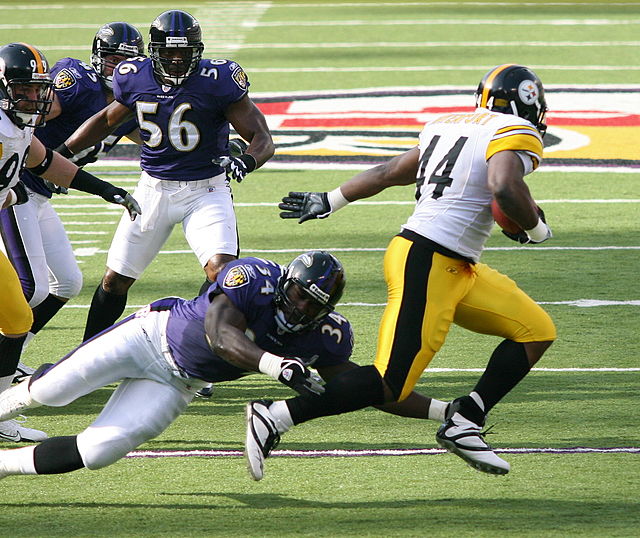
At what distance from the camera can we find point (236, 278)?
3941 millimetres

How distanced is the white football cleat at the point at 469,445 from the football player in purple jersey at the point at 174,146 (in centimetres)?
166

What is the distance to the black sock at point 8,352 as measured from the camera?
4.73 metres

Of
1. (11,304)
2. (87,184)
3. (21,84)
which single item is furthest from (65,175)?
(11,304)

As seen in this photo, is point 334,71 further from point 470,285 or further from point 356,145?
point 470,285

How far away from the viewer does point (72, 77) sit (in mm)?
5945

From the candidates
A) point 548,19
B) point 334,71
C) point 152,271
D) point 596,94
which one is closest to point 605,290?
point 152,271

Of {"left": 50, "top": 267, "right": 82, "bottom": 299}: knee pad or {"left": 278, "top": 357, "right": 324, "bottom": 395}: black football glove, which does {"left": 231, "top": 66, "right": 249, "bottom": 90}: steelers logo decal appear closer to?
{"left": 50, "top": 267, "right": 82, "bottom": 299}: knee pad

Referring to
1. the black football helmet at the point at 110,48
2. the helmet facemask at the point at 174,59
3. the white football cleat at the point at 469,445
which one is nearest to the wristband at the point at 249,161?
the helmet facemask at the point at 174,59

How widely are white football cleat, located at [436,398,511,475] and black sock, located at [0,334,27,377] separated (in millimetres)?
1692

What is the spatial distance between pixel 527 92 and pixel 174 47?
74.6 inches

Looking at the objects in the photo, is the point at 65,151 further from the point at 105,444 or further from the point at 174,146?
the point at 105,444

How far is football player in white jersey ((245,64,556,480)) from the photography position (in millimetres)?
4086

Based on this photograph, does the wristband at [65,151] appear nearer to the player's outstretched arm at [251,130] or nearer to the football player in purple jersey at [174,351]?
the player's outstretched arm at [251,130]

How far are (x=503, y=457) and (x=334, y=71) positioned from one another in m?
11.4
